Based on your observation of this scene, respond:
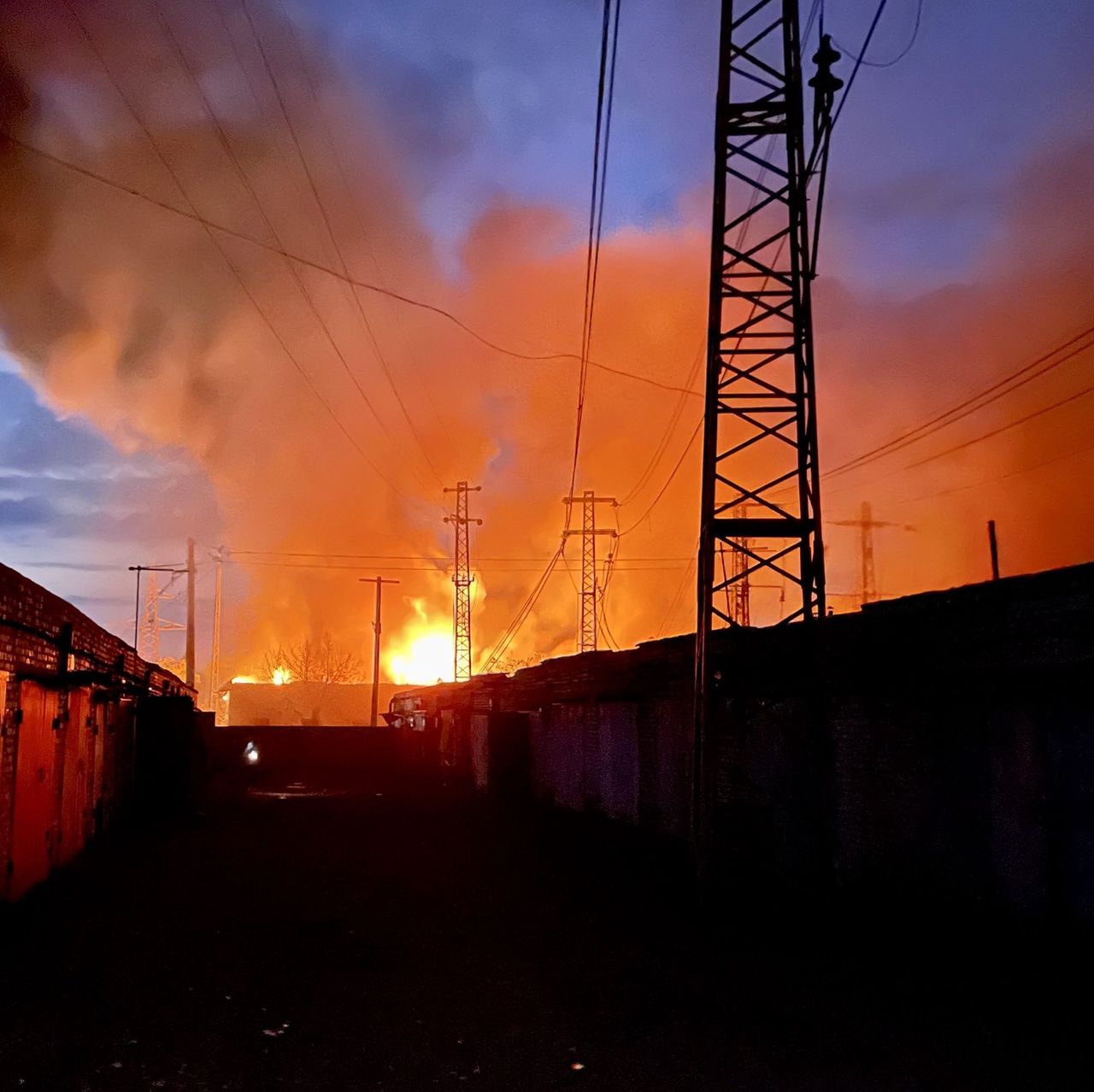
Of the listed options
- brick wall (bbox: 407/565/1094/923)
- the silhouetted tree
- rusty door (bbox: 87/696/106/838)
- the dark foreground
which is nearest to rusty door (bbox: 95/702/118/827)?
rusty door (bbox: 87/696/106/838)

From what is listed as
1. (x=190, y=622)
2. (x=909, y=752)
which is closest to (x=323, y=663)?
(x=190, y=622)

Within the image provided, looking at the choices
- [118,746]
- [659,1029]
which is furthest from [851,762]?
[118,746]

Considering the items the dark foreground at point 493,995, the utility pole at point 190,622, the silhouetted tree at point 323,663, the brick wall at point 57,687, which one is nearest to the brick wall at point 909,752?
the dark foreground at point 493,995

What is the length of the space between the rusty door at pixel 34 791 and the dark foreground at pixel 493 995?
0.39m

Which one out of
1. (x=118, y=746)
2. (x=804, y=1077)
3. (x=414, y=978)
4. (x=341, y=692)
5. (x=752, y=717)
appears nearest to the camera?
(x=804, y=1077)

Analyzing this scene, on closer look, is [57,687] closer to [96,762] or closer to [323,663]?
[96,762]

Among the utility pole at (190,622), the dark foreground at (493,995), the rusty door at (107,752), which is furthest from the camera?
the utility pole at (190,622)

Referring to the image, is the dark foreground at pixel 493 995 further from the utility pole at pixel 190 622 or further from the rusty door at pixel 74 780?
the utility pole at pixel 190 622

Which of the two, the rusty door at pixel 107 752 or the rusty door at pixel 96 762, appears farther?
the rusty door at pixel 107 752

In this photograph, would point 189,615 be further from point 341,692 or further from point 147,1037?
point 147,1037

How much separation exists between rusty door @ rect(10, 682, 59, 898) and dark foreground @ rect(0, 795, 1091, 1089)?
39 centimetres

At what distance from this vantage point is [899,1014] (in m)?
6.41

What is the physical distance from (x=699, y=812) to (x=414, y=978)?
12.2ft

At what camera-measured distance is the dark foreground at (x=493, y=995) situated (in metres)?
5.51
